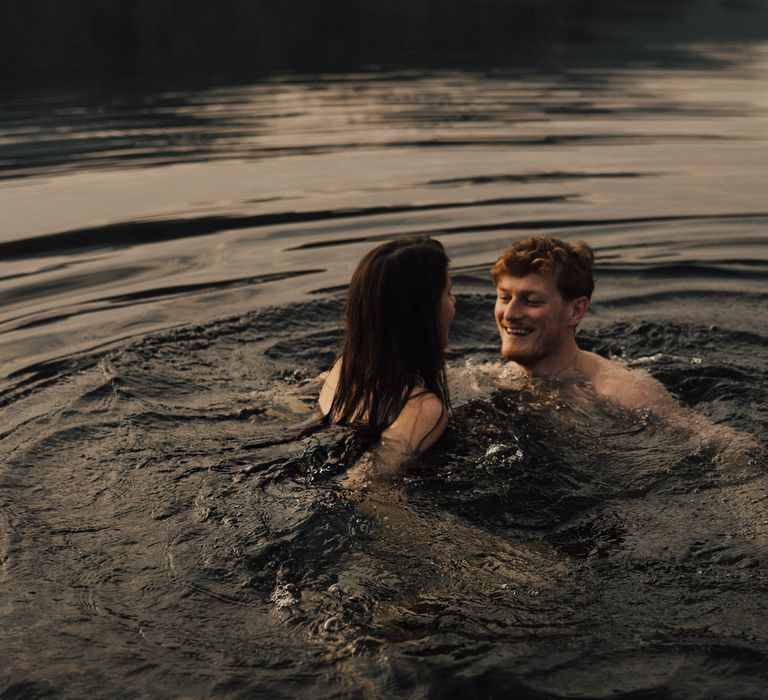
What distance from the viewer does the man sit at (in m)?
6.95

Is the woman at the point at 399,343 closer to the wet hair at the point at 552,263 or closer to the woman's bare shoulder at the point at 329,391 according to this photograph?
the woman's bare shoulder at the point at 329,391

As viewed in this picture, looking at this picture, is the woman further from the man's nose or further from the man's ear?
the man's ear

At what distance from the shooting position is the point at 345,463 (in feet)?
19.4

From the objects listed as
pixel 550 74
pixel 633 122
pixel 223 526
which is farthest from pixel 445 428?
pixel 550 74

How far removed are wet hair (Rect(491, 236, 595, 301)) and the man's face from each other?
0.14ft

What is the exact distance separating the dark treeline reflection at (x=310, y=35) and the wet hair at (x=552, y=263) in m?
17.6

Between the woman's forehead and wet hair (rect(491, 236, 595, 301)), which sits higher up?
wet hair (rect(491, 236, 595, 301))

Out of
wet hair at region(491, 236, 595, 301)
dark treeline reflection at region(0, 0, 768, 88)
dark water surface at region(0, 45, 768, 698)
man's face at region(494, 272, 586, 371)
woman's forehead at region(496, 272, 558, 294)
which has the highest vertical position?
dark treeline reflection at region(0, 0, 768, 88)

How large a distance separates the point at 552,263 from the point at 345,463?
2.09 meters

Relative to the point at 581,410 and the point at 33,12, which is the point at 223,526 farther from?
the point at 33,12

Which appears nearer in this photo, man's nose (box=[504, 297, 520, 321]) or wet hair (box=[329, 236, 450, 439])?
wet hair (box=[329, 236, 450, 439])

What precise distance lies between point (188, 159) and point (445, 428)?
10.4 m

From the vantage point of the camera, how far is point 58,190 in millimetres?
13648

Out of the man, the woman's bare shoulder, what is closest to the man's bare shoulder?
the man
